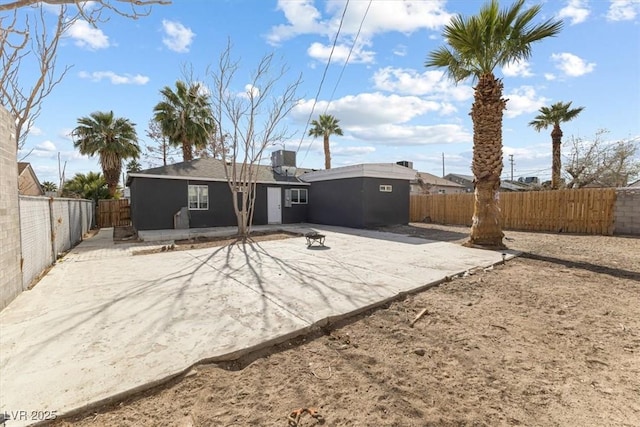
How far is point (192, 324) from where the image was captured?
11.3 ft

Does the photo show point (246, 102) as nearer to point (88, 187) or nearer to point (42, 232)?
point (42, 232)

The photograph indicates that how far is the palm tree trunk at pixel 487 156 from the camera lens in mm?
8289

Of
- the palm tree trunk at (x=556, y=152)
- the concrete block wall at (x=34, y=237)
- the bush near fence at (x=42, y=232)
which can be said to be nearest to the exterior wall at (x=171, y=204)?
the bush near fence at (x=42, y=232)

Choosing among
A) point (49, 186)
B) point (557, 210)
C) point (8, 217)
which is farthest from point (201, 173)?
point (49, 186)

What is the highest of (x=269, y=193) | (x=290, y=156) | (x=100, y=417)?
(x=290, y=156)

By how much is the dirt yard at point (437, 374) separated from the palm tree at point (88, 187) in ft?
69.0

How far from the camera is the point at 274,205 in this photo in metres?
15.9

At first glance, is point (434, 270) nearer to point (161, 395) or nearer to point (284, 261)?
point (284, 261)

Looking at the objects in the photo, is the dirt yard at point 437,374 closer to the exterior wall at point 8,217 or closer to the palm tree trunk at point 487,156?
the exterior wall at point 8,217

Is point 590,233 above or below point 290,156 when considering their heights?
below

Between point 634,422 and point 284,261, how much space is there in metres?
5.75

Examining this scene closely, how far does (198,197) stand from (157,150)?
493 inches

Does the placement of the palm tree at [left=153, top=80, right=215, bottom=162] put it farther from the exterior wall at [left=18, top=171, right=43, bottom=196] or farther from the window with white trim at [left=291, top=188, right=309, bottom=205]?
the exterior wall at [left=18, top=171, right=43, bottom=196]

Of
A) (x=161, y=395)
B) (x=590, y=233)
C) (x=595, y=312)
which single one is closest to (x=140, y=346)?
(x=161, y=395)
